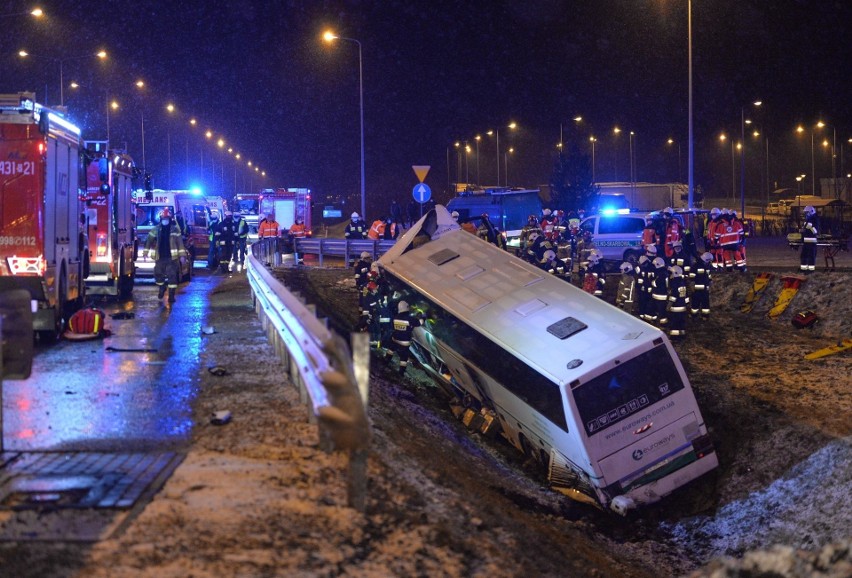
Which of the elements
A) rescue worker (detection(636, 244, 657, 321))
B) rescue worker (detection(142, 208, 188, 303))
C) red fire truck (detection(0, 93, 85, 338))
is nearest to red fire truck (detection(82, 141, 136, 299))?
rescue worker (detection(142, 208, 188, 303))

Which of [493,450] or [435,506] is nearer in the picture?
[435,506]

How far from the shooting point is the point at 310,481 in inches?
225

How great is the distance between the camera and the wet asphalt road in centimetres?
692

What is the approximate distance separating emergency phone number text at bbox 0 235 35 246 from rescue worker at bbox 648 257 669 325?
10.2 meters

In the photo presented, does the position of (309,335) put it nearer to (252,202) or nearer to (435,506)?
(435,506)

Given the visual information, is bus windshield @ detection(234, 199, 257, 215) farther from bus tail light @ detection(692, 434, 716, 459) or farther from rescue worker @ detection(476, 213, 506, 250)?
bus tail light @ detection(692, 434, 716, 459)

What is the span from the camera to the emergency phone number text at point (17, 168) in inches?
473

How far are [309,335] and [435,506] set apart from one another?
1.53 metres

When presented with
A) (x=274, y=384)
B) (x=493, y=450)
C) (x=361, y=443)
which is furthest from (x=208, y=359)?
(x=361, y=443)

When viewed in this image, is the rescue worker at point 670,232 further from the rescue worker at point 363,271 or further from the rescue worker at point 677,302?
the rescue worker at point 363,271

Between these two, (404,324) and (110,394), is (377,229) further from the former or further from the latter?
(110,394)

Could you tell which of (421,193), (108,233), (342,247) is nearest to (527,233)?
(421,193)

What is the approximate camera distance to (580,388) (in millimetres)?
9117

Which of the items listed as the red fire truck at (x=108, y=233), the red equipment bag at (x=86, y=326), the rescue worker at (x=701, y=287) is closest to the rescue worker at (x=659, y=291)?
the rescue worker at (x=701, y=287)
